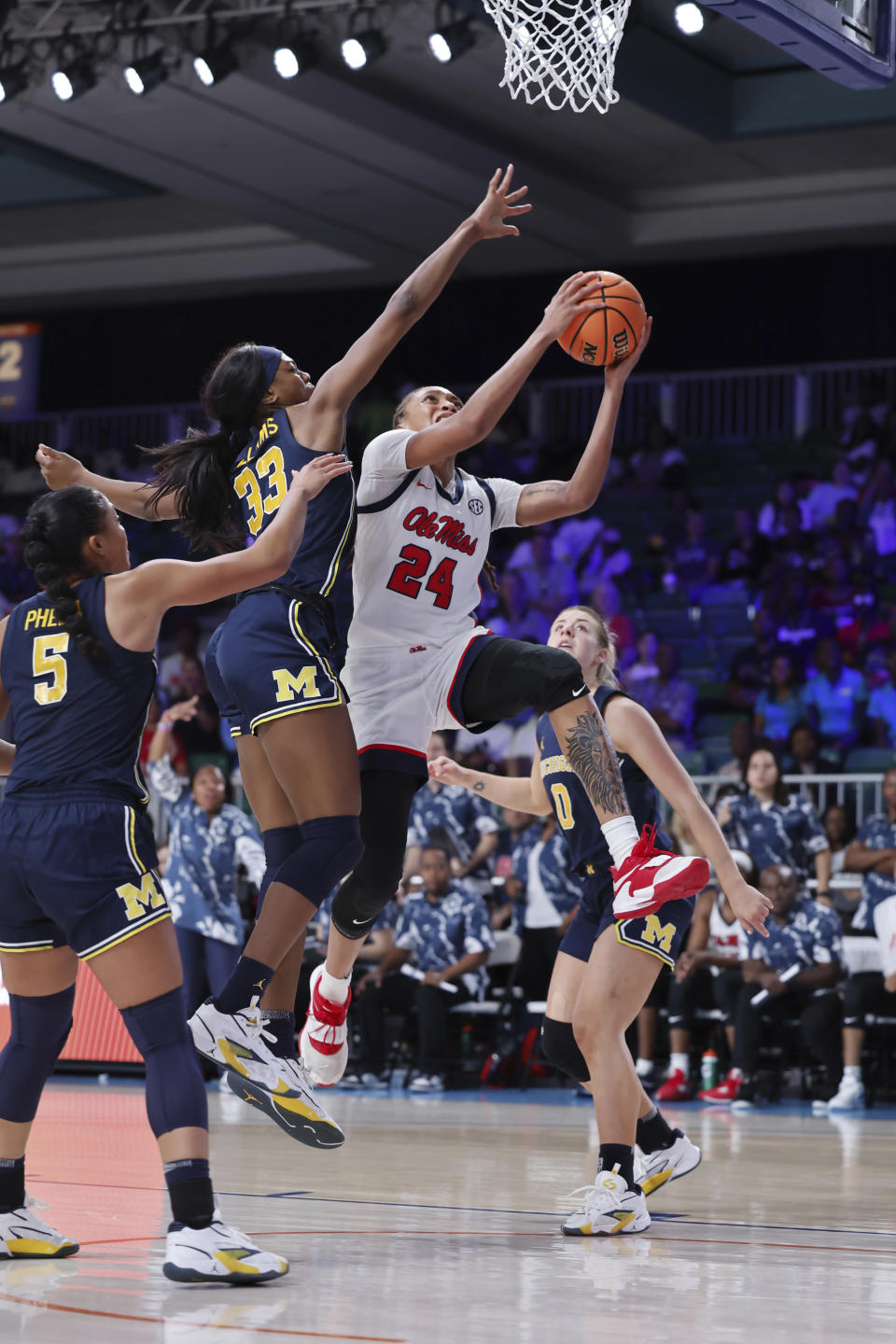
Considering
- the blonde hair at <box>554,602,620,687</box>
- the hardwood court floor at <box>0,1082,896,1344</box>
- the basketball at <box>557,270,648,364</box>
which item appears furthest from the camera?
the blonde hair at <box>554,602,620,687</box>

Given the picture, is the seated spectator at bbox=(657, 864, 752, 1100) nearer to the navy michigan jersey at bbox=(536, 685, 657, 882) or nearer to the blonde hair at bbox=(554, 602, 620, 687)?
the blonde hair at bbox=(554, 602, 620, 687)

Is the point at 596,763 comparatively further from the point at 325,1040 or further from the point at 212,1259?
the point at 212,1259

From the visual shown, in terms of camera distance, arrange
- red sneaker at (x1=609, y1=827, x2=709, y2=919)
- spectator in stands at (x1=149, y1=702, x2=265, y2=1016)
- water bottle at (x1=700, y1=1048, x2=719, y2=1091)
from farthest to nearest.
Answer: spectator in stands at (x1=149, y1=702, x2=265, y2=1016) → water bottle at (x1=700, y1=1048, x2=719, y2=1091) → red sneaker at (x1=609, y1=827, x2=709, y2=919)

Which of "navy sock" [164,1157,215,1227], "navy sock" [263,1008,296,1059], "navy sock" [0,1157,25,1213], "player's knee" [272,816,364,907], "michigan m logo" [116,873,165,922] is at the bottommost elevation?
"navy sock" [0,1157,25,1213]

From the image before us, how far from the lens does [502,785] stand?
690 cm

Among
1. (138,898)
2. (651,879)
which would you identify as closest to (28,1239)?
(138,898)

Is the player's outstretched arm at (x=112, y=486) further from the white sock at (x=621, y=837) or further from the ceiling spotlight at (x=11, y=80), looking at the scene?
the ceiling spotlight at (x=11, y=80)

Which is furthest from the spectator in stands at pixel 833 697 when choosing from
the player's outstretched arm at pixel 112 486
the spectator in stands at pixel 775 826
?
the player's outstretched arm at pixel 112 486

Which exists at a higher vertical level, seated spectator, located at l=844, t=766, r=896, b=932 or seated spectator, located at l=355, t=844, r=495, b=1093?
seated spectator, located at l=844, t=766, r=896, b=932

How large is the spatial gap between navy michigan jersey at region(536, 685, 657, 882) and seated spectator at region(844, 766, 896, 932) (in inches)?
198

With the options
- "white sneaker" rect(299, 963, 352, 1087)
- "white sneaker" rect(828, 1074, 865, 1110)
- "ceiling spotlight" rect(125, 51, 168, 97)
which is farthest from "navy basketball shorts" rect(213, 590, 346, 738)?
"ceiling spotlight" rect(125, 51, 168, 97)

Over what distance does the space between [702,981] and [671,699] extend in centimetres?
419

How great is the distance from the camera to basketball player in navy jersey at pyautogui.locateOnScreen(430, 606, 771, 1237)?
5855 mm

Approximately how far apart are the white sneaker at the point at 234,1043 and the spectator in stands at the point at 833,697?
10.1 metres
